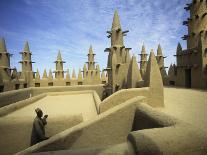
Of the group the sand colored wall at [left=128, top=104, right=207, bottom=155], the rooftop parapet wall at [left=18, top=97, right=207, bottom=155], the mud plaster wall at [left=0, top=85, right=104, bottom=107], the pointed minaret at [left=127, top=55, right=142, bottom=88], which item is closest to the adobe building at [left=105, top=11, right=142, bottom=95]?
the pointed minaret at [left=127, top=55, right=142, bottom=88]

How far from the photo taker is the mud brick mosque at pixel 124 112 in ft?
15.6

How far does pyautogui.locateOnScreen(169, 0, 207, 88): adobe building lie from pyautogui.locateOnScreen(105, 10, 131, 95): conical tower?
293 inches

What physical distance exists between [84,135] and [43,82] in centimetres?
3251

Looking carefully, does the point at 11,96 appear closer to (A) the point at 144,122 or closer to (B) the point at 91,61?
→ (A) the point at 144,122

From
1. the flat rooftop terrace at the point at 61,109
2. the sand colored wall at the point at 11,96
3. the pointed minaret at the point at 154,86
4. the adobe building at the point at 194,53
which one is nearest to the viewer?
the pointed minaret at the point at 154,86

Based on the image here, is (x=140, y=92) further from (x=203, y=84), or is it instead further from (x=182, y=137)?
(x=203, y=84)

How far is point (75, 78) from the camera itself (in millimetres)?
41875

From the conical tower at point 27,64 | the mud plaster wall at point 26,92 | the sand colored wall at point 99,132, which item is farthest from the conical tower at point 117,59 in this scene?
the conical tower at point 27,64

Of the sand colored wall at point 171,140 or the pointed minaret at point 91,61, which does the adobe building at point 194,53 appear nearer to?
the sand colored wall at point 171,140

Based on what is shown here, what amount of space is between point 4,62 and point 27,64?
8.76 m

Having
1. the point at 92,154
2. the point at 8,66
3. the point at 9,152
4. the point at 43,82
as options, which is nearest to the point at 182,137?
the point at 92,154

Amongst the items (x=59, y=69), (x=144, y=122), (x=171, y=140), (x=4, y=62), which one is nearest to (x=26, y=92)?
(x=4, y=62)

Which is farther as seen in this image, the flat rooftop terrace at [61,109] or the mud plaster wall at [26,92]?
the mud plaster wall at [26,92]

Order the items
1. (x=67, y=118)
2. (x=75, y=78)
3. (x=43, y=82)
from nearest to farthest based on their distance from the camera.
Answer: (x=67, y=118), (x=43, y=82), (x=75, y=78)
